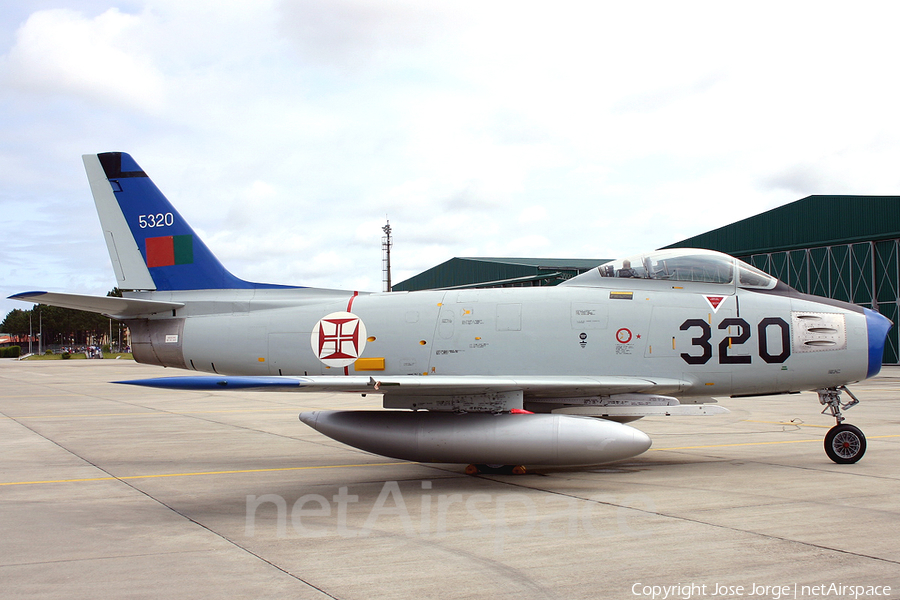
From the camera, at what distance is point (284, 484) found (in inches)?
353

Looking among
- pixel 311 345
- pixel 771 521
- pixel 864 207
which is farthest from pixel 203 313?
pixel 864 207

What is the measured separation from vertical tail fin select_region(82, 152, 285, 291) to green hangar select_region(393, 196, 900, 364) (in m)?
24.3

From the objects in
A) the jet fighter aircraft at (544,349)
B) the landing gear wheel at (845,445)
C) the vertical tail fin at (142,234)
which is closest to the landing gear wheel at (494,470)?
the jet fighter aircraft at (544,349)

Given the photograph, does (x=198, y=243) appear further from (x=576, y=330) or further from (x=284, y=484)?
(x=576, y=330)

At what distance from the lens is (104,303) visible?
9.71 m

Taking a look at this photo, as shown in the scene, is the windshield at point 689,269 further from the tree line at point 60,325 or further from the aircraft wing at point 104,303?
the tree line at point 60,325

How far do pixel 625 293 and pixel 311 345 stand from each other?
175 inches

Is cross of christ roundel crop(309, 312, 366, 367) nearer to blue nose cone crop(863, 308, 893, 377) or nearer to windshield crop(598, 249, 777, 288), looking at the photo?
windshield crop(598, 249, 777, 288)

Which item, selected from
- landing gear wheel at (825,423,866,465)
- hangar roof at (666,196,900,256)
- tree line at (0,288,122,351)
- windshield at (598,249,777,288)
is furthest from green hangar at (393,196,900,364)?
tree line at (0,288,122,351)

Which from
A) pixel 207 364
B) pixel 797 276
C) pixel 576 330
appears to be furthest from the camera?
pixel 797 276

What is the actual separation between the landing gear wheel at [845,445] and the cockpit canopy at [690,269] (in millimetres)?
2196

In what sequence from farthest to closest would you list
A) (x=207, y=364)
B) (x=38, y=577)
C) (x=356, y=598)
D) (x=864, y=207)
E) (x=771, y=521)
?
(x=864, y=207) → (x=207, y=364) → (x=771, y=521) → (x=38, y=577) → (x=356, y=598)

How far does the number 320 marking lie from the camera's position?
31.2 feet

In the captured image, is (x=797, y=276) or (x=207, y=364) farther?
(x=797, y=276)
